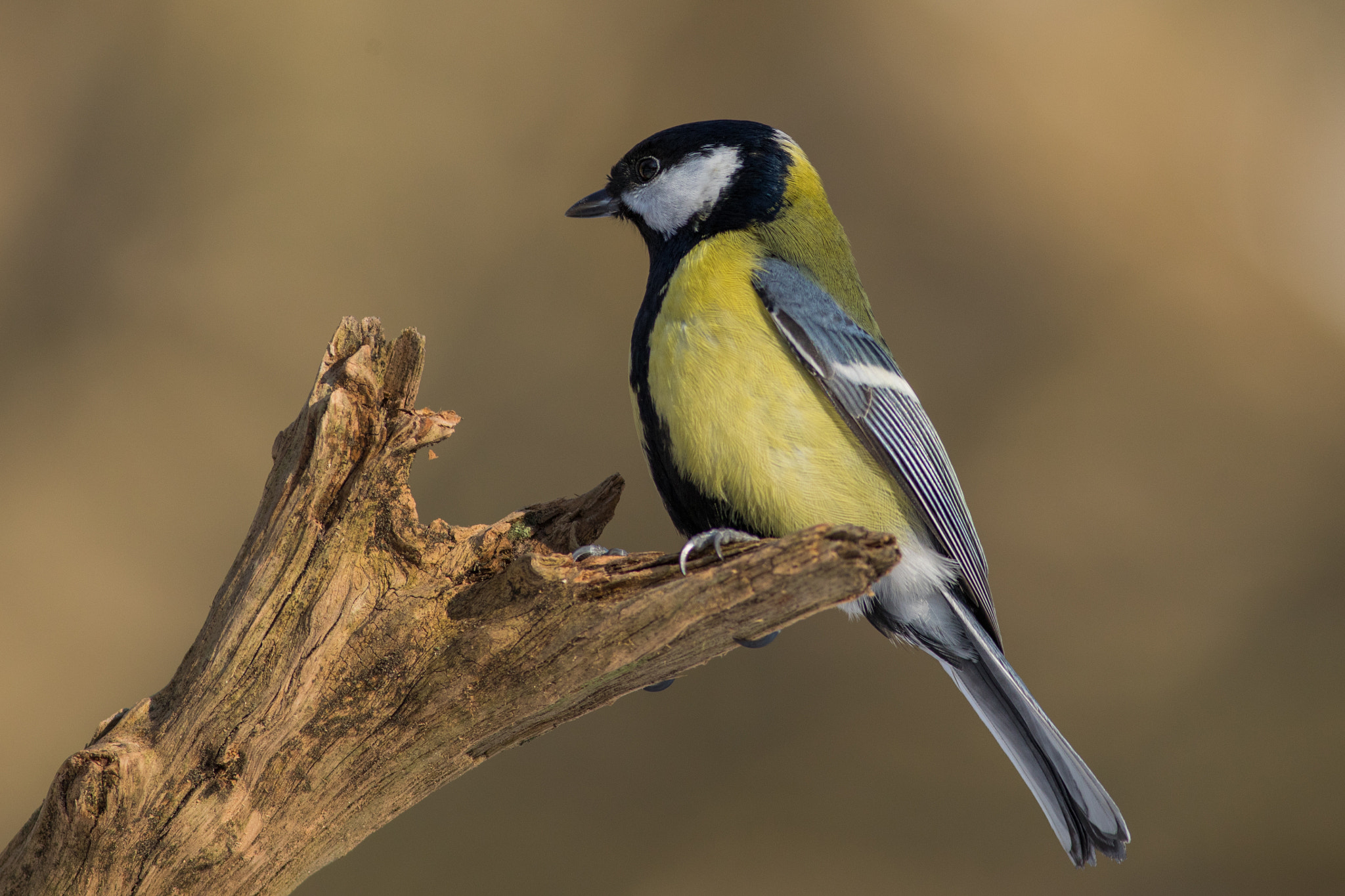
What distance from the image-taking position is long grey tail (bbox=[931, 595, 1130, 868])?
1.80 m

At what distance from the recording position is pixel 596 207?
2.21 meters

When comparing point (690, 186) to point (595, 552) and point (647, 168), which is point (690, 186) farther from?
point (595, 552)

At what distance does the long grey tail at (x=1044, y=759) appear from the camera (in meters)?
1.80

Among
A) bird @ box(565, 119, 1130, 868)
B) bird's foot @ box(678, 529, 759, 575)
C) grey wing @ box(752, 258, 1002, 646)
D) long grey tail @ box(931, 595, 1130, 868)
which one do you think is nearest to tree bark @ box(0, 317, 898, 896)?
bird's foot @ box(678, 529, 759, 575)

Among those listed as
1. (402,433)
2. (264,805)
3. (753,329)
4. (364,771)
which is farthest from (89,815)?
(753,329)

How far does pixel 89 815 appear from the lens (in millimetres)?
1299

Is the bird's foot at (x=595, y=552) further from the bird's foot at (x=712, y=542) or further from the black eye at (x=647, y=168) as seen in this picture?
the black eye at (x=647, y=168)

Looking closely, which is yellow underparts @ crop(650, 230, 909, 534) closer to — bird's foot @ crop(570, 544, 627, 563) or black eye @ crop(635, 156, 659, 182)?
bird's foot @ crop(570, 544, 627, 563)

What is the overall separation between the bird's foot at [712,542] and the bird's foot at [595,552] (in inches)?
6.7

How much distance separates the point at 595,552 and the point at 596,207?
92 cm

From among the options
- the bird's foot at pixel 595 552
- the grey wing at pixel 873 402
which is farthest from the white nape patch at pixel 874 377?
the bird's foot at pixel 595 552

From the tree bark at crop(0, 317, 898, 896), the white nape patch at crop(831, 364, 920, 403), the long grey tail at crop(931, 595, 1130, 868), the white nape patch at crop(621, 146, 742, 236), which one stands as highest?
the white nape patch at crop(621, 146, 742, 236)

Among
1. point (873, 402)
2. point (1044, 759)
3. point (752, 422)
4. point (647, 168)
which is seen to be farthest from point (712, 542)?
point (647, 168)

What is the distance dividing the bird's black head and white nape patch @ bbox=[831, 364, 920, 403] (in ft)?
1.33
